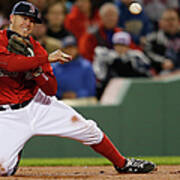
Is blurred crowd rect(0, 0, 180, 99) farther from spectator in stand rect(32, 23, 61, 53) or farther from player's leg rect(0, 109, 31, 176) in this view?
player's leg rect(0, 109, 31, 176)

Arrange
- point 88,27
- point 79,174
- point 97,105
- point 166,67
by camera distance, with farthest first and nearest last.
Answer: point 88,27, point 166,67, point 97,105, point 79,174

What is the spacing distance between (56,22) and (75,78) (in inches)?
64.1

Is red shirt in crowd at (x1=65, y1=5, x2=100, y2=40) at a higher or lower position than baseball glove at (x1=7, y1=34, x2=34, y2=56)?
lower

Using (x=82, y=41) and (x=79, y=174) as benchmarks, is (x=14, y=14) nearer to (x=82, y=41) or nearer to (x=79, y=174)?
(x=79, y=174)

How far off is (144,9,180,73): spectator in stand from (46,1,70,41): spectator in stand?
1.51 meters

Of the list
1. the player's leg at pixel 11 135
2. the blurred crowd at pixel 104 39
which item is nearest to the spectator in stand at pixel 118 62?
the blurred crowd at pixel 104 39

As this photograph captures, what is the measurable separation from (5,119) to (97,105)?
11.3 feet

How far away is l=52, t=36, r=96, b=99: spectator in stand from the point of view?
26.7ft

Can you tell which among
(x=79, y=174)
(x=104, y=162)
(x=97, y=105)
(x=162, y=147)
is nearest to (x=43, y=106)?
(x=79, y=174)

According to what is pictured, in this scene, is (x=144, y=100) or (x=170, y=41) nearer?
(x=144, y=100)

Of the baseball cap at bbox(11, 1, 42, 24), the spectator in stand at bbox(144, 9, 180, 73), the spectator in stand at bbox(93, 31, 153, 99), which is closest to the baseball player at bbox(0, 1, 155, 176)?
the baseball cap at bbox(11, 1, 42, 24)

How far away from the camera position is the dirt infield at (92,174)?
4863 millimetres

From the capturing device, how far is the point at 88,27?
31.8ft

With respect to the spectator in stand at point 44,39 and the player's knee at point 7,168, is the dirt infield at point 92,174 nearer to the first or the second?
the player's knee at point 7,168
